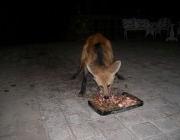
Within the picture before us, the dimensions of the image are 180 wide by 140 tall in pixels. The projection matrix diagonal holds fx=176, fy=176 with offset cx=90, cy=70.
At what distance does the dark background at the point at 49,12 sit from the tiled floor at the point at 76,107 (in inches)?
437

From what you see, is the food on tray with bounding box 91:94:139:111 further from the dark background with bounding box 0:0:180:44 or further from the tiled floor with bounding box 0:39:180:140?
the dark background with bounding box 0:0:180:44

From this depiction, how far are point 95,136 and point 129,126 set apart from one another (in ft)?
1.90

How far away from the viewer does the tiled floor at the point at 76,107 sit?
2.58 m

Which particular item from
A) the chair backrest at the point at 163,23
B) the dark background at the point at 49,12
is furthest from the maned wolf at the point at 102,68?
the dark background at the point at 49,12

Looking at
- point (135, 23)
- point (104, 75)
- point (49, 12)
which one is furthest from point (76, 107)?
point (49, 12)

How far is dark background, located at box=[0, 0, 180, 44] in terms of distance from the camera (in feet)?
52.5

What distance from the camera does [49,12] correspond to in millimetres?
17984

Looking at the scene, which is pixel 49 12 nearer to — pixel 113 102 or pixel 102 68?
pixel 102 68

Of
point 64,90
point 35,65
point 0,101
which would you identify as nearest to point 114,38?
point 35,65

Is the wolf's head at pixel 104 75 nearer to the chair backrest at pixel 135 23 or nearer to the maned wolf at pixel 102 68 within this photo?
the maned wolf at pixel 102 68

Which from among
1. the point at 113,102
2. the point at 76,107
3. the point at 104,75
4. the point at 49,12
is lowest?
the point at 76,107

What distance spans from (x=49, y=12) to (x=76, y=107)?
16.5 meters

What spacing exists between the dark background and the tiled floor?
11.1 meters

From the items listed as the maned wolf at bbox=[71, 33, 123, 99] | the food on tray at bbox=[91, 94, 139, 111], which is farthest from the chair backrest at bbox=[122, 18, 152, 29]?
the food on tray at bbox=[91, 94, 139, 111]
